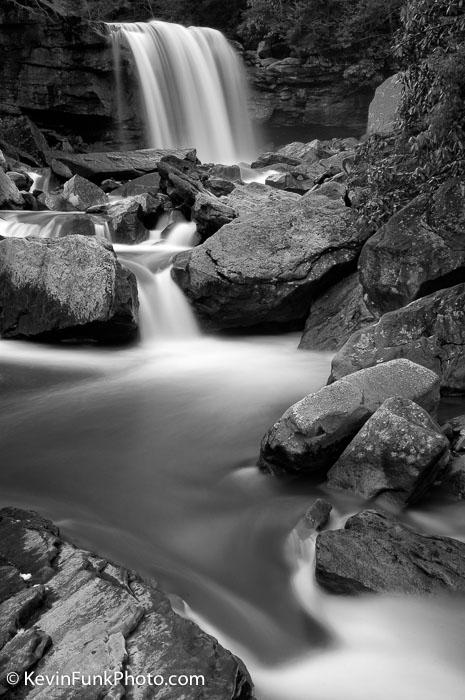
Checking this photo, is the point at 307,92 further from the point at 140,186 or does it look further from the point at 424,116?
the point at 424,116

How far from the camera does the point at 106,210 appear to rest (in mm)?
14477

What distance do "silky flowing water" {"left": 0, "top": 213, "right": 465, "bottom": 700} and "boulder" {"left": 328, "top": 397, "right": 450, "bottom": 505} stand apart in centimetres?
→ 20

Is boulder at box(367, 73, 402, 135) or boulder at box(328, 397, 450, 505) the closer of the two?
boulder at box(328, 397, 450, 505)

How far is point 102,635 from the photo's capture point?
10.2ft

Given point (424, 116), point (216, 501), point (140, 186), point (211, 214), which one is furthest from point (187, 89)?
point (216, 501)

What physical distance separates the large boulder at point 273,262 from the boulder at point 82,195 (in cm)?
714

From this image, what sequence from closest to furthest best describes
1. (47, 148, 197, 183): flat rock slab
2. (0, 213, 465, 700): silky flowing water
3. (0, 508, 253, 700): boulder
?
(0, 508, 253, 700): boulder < (0, 213, 465, 700): silky flowing water < (47, 148, 197, 183): flat rock slab

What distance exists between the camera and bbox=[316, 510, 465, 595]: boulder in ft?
12.8

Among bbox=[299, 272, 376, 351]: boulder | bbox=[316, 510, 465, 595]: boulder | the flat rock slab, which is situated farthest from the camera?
the flat rock slab

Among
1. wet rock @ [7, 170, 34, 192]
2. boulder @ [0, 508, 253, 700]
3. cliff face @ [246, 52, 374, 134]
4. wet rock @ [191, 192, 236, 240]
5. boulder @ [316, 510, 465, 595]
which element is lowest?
boulder @ [316, 510, 465, 595]

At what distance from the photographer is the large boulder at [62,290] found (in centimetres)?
901

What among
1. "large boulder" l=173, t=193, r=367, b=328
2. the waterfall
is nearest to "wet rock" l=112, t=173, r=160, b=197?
"large boulder" l=173, t=193, r=367, b=328

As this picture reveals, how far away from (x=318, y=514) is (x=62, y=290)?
5710mm

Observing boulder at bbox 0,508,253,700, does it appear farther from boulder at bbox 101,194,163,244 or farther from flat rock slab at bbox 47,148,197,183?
flat rock slab at bbox 47,148,197,183
